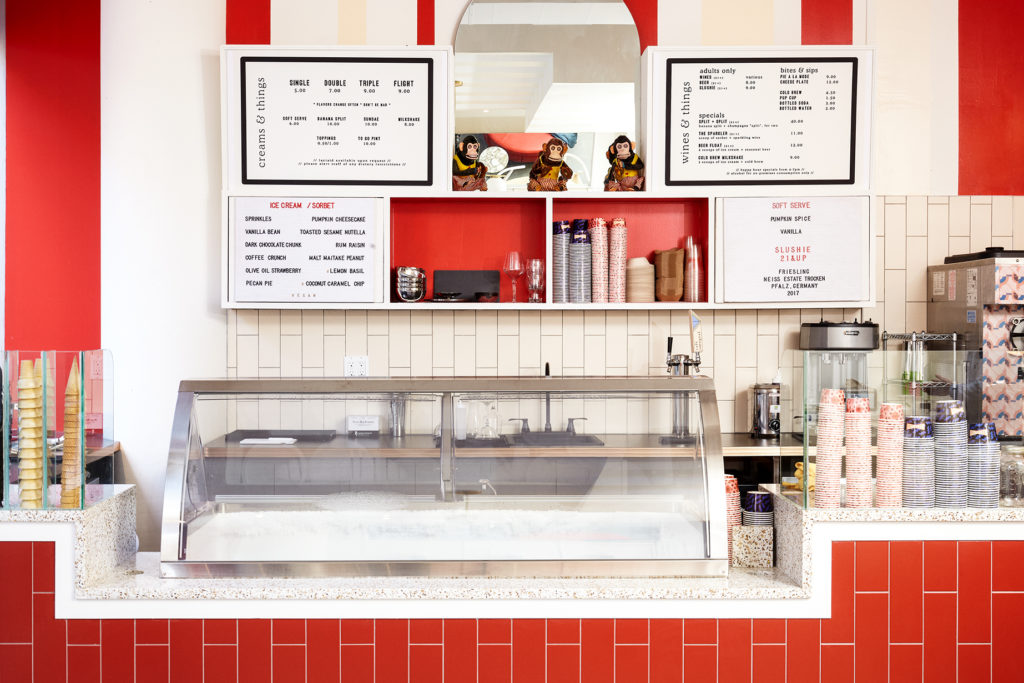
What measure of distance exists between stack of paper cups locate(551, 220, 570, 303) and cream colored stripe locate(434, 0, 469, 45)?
93 cm

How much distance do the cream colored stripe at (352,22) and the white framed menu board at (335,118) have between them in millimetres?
177

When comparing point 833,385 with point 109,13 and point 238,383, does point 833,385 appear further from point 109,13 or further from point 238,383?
point 109,13

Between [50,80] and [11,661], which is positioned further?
[50,80]

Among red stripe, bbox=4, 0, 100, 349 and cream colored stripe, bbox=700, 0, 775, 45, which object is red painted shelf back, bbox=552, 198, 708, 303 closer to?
cream colored stripe, bbox=700, 0, 775, 45

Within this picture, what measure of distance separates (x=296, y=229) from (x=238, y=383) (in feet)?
4.75

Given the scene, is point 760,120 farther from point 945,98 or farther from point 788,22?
point 945,98

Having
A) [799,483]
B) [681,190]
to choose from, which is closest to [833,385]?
[799,483]

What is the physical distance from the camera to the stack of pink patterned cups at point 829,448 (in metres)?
1.94

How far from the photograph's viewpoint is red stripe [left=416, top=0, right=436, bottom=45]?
3459 millimetres

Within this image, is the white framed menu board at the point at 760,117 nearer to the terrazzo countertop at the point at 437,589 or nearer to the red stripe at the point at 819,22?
the red stripe at the point at 819,22

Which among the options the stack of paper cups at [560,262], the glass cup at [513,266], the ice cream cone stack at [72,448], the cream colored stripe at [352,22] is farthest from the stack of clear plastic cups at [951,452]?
the cream colored stripe at [352,22]

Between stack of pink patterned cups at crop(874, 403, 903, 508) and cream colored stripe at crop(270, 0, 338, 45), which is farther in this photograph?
cream colored stripe at crop(270, 0, 338, 45)

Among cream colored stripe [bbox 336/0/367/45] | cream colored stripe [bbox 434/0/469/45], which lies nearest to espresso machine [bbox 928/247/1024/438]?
cream colored stripe [bbox 434/0/469/45]

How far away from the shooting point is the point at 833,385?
1942 millimetres
